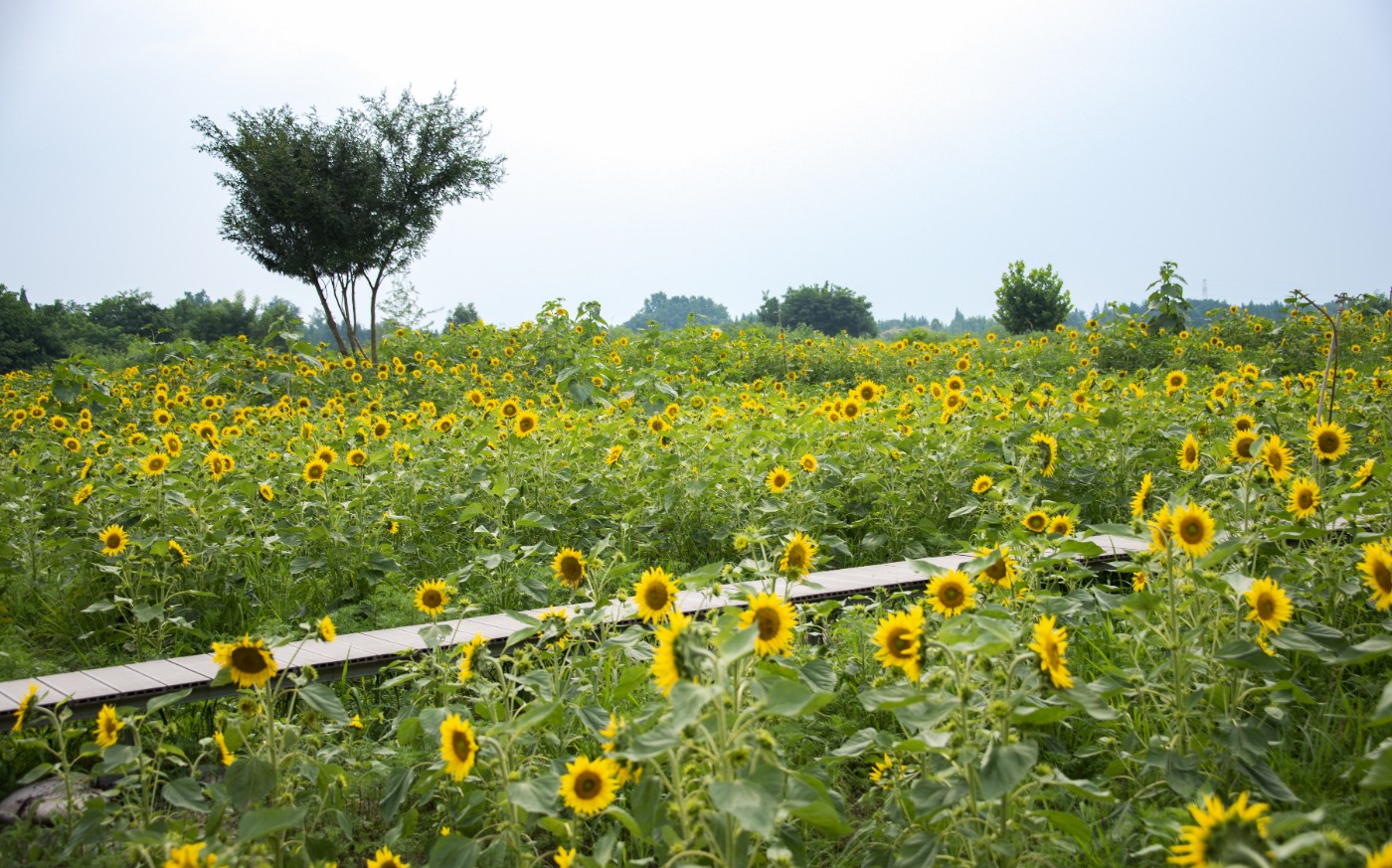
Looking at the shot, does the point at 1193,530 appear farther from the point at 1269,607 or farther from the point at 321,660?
the point at 321,660

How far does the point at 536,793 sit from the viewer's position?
5.74 ft

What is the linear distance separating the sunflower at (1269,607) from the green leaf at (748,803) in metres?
1.20

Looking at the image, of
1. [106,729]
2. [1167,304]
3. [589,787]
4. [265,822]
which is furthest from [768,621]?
[1167,304]

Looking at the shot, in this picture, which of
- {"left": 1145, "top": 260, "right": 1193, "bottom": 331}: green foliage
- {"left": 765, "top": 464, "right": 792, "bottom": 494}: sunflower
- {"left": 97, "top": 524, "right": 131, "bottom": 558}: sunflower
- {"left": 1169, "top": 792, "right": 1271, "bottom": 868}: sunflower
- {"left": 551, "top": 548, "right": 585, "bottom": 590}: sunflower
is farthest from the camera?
{"left": 1145, "top": 260, "right": 1193, "bottom": 331}: green foliage

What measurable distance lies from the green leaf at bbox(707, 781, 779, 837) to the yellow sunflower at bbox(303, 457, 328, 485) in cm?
361

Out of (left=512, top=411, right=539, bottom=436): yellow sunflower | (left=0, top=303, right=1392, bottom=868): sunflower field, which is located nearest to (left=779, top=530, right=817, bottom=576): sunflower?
(left=0, top=303, right=1392, bottom=868): sunflower field

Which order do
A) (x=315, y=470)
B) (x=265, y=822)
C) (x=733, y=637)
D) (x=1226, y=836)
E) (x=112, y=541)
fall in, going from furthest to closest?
1. (x=315, y=470)
2. (x=112, y=541)
3. (x=265, y=822)
4. (x=733, y=637)
5. (x=1226, y=836)

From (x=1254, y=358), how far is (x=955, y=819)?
36.9ft

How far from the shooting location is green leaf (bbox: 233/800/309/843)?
5.50 feet

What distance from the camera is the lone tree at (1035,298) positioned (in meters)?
22.5

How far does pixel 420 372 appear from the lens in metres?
11.0

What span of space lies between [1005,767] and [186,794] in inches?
66.0

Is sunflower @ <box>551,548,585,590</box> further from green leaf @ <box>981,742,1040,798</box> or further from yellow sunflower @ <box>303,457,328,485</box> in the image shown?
yellow sunflower @ <box>303,457,328,485</box>

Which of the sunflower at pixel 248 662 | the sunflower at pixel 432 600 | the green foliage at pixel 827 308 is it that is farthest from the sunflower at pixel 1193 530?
the green foliage at pixel 827 308
